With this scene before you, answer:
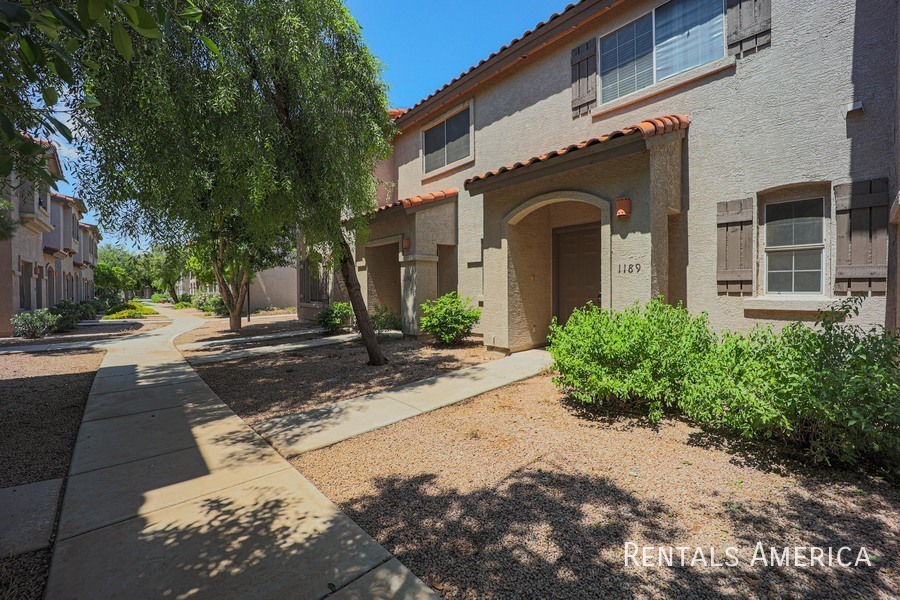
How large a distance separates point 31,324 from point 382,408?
15.5 meters

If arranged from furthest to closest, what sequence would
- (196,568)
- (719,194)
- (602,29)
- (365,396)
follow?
(602,29)
(719,194)
(365,396)
(196,568)

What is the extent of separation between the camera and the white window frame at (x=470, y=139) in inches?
427

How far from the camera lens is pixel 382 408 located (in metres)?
5.54

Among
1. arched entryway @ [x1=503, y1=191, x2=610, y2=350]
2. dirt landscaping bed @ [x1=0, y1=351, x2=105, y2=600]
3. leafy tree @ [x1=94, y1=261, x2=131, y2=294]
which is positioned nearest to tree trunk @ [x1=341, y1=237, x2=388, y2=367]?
arched entryway @ [x1=503, y1=191, x2=610, y2=350]

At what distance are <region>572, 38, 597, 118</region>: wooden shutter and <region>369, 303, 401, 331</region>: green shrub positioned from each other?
739cm

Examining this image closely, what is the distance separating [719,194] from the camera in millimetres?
6562

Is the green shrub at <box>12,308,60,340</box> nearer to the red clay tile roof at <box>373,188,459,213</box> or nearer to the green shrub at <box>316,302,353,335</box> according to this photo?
the green shrub at <box>316,302,353,335</box>

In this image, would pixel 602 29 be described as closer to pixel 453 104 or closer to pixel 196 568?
pixel 453 104

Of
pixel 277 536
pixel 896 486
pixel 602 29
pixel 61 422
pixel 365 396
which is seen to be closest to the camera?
pixel 277 536

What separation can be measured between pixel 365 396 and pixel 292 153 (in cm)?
427

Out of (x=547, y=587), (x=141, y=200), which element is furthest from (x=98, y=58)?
(x=547, y=587)

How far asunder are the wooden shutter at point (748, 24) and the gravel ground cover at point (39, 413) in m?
10.3

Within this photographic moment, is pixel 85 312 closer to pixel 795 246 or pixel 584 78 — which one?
pixel 584 78

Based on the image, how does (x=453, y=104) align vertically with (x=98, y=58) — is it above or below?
above
